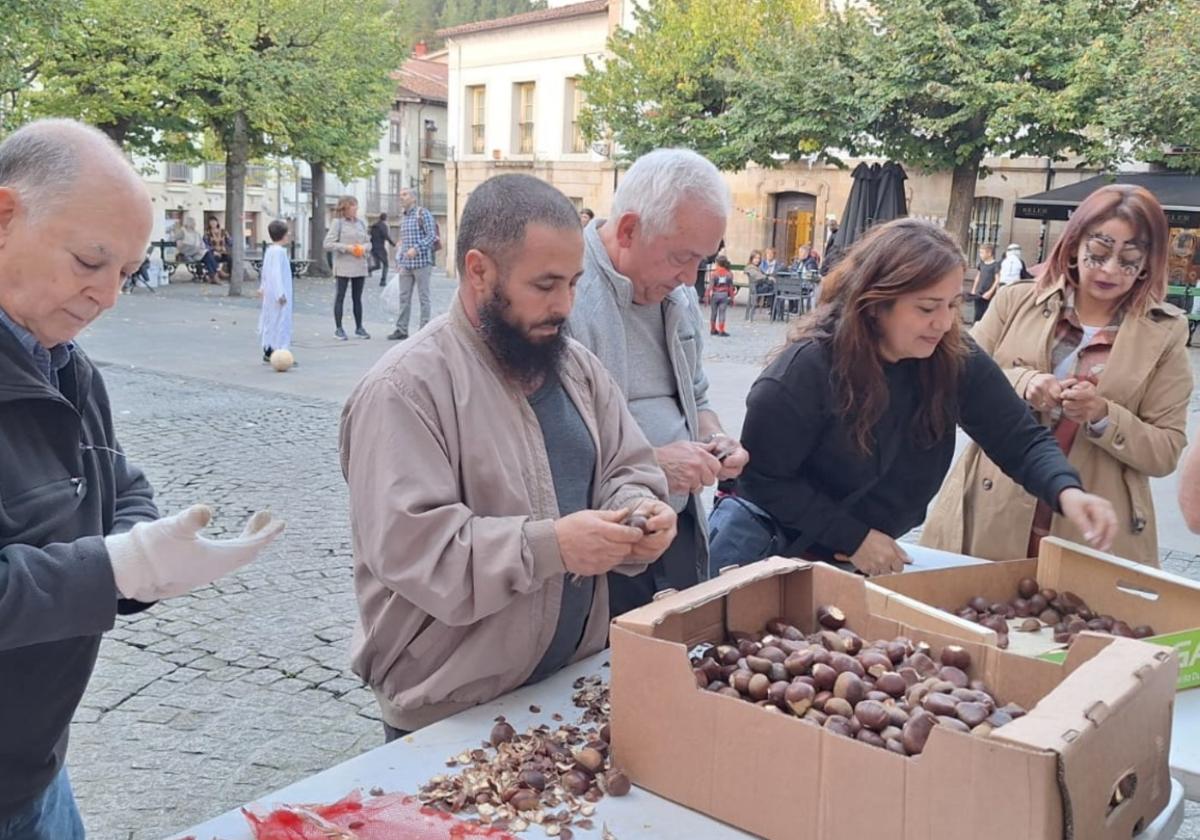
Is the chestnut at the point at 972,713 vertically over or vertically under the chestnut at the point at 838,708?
over

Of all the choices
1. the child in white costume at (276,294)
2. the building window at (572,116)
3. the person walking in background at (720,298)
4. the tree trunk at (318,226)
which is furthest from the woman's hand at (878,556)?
the building window at (572,116)

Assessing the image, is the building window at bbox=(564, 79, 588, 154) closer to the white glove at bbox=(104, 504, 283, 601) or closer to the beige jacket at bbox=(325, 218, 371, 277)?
the beige jacket at bbox=(325, 218, 371, 277)

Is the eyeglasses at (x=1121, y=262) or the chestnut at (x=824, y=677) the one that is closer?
the chestnut at (x=824, y=677)

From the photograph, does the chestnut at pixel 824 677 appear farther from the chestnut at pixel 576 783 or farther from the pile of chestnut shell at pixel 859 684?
the chestnut at pixel 576 783

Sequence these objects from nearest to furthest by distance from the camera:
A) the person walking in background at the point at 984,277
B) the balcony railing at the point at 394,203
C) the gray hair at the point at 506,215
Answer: the gray hair at the point at 506,215 → the person walking in background at the point at 984,277 → the balcony railing at the point at 394,203

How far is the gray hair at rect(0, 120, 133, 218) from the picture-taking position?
152 centimetres

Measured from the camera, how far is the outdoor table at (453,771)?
1643 millimetres

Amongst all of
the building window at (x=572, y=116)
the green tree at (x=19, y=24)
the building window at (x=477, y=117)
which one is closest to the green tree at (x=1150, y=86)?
the green tree at (x=19, y=24)

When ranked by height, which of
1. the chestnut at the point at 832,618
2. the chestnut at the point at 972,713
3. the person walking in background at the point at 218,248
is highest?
the chestnut at the point at 972,713

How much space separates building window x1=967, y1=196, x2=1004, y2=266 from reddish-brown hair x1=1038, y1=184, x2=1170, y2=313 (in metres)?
23.5

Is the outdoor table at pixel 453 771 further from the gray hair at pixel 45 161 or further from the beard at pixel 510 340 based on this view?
the gray hair at pixel 45 161

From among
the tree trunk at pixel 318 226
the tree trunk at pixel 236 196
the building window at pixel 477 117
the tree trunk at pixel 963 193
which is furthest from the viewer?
the building window at pixel 477 117

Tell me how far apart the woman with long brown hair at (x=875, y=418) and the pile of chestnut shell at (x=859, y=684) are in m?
0.83

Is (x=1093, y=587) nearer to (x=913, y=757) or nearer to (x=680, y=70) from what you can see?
(x=913, y=757)
